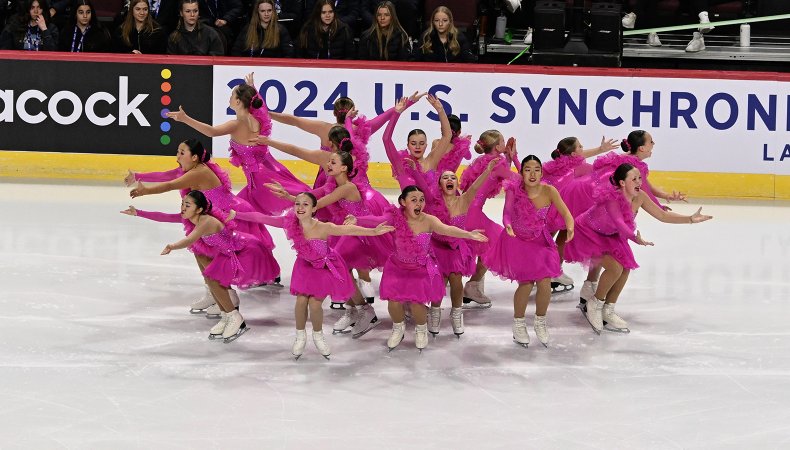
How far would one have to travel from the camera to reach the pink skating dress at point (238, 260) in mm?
6715

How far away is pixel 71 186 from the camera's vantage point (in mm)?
11289

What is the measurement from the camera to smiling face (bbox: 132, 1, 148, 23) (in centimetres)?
1195

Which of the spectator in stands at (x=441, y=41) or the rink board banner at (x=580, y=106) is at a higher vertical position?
the spectator in stands at (x=441, y=41)

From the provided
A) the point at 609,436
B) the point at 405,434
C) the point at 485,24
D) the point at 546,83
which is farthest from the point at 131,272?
the point at 485,24

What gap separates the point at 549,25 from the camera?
453 inches

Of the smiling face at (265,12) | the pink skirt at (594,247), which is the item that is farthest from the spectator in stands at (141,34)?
the pink skirt at (594,247)

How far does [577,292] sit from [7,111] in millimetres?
6196

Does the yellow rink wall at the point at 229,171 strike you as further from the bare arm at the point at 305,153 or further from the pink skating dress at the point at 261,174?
the bare arm at the point at 305,153

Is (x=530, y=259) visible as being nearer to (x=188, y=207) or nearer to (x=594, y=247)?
(x=594, y=247)

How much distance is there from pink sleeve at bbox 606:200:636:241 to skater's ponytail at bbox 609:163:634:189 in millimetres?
107

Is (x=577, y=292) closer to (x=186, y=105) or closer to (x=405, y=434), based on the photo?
(x=405, y=434)

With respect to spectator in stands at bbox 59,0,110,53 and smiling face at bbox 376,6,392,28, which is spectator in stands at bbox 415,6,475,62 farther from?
spectator in stands at bbox 59,0,110,53

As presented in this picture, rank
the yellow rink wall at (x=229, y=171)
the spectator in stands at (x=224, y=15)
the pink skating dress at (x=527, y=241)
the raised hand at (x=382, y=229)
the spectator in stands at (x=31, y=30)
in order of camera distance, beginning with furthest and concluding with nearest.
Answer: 1. the spectator in stands at (x=224, y=15)
2. the spectator in stands at (x=31, y=30)
3. the yellow rink wall at (x=229, y=171)
4. the pink skating dress at (x=527, y=241)
5. the raised hand at (x=382, y=229)

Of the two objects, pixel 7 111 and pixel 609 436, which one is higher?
pixel 7 111
